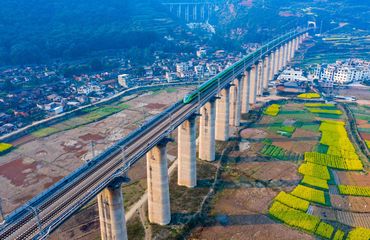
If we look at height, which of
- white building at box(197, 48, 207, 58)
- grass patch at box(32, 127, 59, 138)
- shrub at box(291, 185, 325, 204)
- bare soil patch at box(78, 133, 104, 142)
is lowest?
grass patch at box(32, 127, 59, 138)

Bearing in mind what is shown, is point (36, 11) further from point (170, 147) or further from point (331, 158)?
point (331, 158)

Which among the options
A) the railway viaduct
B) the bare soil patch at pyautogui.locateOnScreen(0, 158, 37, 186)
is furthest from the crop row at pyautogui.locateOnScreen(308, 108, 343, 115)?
the bare soil patch at pyautogui.locateOnScreen(0, 158, 37, 186)

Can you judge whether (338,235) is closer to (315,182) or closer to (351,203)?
(351,203)

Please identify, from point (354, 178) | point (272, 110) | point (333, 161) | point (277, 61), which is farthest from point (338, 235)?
point (277, 61)

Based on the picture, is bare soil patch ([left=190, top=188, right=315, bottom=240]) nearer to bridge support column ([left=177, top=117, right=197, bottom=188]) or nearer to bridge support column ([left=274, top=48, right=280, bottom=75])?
bridge support column ([left=177, top=117, right=197, bottom=188])

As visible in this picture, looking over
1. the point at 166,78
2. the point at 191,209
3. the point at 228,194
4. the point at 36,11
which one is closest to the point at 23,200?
the point at 191,209

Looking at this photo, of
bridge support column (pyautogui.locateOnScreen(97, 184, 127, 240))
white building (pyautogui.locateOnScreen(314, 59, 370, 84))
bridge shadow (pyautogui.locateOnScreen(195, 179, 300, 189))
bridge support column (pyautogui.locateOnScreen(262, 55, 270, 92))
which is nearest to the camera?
bridge support column (pyautogui.locateOnScreen(97, 184, 127, 240))

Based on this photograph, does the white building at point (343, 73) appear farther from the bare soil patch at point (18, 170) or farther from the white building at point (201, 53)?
the bare soil patch at point (18, 170)
